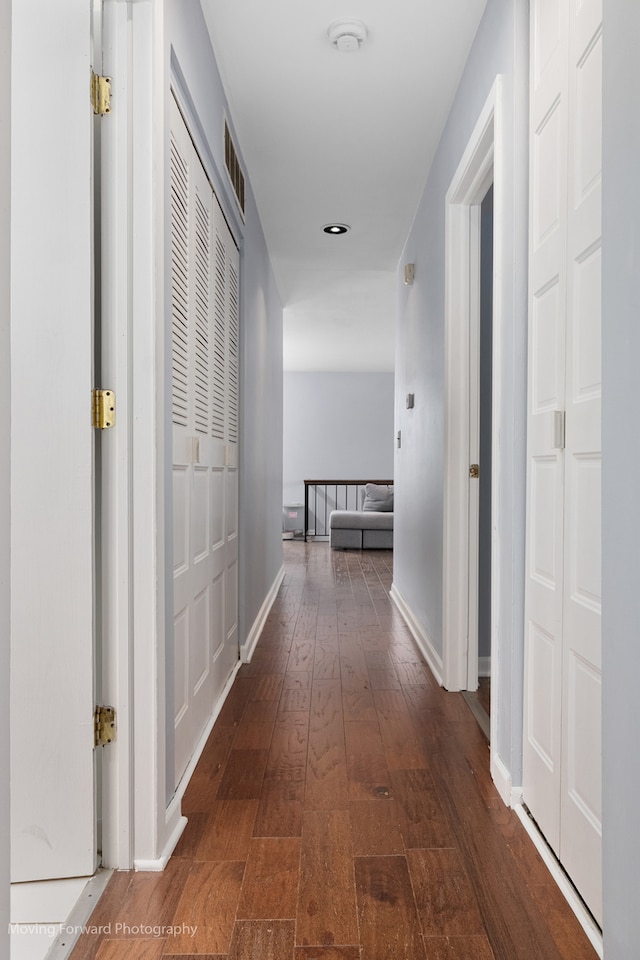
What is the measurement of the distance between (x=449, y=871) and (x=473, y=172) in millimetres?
2402

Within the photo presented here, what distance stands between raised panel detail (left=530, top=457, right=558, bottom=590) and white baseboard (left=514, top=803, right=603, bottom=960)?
2.12 feet

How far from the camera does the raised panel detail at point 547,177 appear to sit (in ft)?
5.41

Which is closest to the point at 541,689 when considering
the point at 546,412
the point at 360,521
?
the point at 546,412

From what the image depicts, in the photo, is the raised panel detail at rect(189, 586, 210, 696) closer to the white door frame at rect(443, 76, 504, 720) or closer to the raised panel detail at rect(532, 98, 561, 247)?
the white door frame at rect(443, 76, 504, 720)

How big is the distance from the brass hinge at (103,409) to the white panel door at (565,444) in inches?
42.1

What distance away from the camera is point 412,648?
3727mm

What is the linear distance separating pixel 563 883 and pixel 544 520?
84cm

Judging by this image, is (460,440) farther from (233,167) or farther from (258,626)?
(258,626)

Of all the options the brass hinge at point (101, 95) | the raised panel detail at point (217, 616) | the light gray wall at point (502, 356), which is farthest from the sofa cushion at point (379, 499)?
the brass hinge at point (101, 95)

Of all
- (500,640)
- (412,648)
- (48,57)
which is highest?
(48,57)

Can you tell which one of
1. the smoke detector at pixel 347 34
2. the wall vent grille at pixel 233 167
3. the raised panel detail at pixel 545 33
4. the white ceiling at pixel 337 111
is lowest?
the raised panel detail at pixel 545 33

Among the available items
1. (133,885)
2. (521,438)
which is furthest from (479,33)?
(133,885)

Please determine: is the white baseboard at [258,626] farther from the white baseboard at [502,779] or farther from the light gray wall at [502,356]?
the white baseboard at [502,779]

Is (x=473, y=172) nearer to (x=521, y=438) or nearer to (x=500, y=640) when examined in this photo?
(x=521, y=438)
